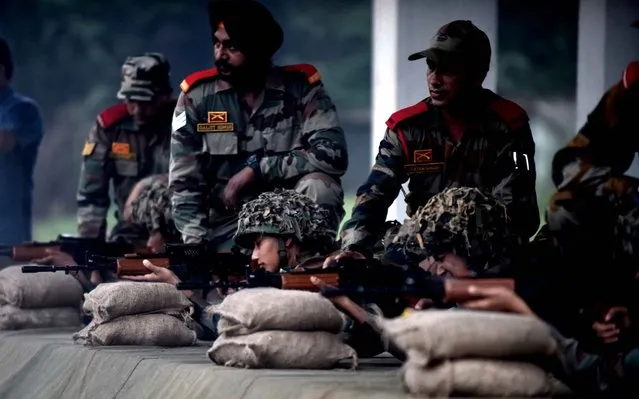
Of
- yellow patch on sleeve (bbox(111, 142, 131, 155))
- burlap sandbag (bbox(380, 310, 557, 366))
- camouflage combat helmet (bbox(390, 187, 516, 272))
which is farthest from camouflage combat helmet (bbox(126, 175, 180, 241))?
burlap sandbag (bbox(380, 310, 557, 366))

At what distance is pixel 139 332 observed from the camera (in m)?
11.0

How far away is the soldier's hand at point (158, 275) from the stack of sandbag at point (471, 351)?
3885mm

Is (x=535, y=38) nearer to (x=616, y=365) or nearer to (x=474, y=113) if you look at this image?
(x=474, y=113)

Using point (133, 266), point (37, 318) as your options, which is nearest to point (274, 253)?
point (133, 266)

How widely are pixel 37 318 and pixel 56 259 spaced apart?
54 centimetres

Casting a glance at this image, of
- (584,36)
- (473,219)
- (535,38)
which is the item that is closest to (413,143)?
(473,219)

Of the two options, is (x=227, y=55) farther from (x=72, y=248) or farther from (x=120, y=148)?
(x=120, y=148)

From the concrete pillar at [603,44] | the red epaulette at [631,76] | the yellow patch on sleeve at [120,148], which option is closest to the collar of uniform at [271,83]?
the concrete pillar at [603,44]

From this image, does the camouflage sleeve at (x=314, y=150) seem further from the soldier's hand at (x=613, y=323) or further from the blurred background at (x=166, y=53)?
the blurred background at (x=166, y=53)

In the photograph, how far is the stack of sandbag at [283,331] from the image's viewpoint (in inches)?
357

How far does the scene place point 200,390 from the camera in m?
8.91

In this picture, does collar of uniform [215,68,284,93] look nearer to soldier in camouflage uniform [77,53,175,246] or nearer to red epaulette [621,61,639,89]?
soldier in camouflage uniform [77,53,175,246]

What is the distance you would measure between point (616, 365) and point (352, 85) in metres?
20.8

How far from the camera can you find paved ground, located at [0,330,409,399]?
8227 millimetres
